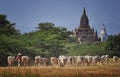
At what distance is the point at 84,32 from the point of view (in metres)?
113

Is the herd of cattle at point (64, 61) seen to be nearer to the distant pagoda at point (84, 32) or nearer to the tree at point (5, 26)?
the tree at point (5, 26)

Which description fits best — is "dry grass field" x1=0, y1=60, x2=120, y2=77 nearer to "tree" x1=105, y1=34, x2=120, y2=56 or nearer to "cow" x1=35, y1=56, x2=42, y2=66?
"cow" x1=35, y1=56, x2=42, y2=66

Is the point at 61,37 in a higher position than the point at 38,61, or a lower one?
higher

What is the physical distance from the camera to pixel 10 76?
62.8ft

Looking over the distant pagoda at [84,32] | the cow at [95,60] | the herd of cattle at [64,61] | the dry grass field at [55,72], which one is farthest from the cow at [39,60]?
the distant pagoda at [84,32]

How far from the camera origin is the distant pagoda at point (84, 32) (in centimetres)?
10988

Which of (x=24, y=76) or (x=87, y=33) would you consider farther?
(x=87, y=33)

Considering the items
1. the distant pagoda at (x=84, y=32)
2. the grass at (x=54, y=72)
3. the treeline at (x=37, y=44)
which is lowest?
the grass at (x=54, y=72)

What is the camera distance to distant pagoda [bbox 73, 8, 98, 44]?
4326 inches

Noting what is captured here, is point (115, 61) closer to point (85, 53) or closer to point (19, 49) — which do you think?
point (19, 49)

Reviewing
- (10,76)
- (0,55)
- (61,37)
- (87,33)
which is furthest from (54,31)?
(87,33)

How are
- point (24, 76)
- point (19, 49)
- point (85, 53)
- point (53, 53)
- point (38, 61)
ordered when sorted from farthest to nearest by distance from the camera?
point (85, 53), point (53, 53), point (19, 49), point (38, 61), point (24, 76)

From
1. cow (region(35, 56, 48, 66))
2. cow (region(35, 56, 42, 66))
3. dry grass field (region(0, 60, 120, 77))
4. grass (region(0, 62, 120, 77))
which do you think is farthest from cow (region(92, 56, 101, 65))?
grass (region(0, 62, 120, 77))

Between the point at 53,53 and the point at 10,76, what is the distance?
27.9m
